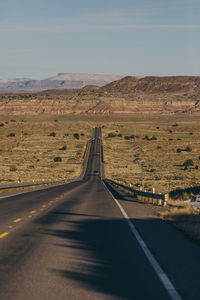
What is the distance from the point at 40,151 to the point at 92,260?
103298 mm

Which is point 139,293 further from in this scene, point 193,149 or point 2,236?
point 193,149

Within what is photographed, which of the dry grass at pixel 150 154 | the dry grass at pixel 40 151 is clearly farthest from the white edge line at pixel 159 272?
the dry grass at pixel 150 154

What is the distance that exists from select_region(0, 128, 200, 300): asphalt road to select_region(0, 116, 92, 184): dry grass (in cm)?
3901

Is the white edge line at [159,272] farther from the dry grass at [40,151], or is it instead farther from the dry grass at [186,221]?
the dry grass at [40,151]

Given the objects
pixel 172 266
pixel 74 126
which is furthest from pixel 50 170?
pixel 74 126

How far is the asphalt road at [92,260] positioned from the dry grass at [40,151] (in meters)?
39.0

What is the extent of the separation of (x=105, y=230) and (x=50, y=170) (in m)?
68.3

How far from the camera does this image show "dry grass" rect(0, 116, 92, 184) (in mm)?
74406

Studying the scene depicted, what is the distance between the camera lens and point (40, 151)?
112 m

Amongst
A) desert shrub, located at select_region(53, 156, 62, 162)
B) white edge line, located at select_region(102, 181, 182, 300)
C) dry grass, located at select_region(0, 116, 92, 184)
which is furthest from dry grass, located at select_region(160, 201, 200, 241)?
desert shrub, located at select_region(53, 156, 62, 162)

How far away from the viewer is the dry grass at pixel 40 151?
244 feet

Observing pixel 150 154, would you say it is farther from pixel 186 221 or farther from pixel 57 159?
pixel 186 221

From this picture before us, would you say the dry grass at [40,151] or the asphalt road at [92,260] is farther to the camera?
the dry grass at [40,151]

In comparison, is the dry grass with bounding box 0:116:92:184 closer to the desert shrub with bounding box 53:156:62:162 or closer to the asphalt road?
the desert shrub with bounding box 53:156:62:162
